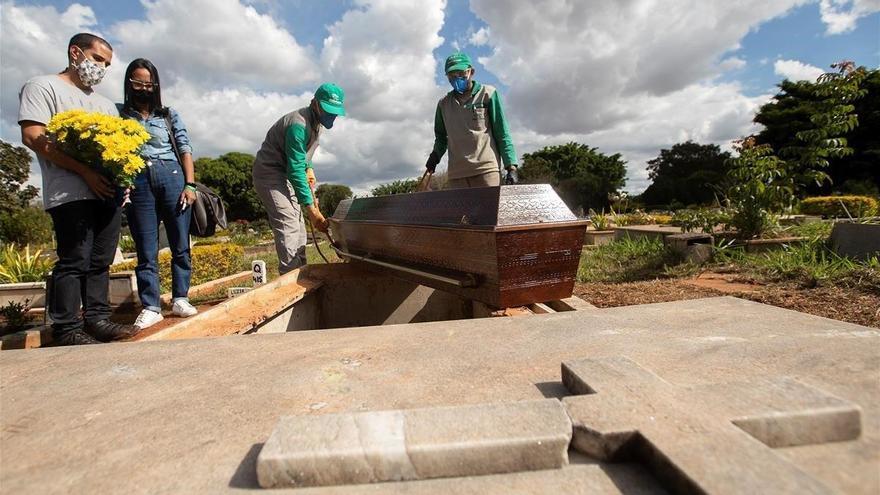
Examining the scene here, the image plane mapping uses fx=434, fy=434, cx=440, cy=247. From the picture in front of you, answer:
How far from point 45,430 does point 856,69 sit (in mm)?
7137

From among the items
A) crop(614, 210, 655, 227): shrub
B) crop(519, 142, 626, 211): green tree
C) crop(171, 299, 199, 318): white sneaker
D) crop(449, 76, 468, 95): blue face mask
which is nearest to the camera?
crop(171, 299, 199, 318): white sneaker

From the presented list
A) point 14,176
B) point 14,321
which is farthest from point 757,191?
point 14,176

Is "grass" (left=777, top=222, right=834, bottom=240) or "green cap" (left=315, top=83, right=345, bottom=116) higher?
"green cap" (left=315, top=83, right=345, bottom=116)

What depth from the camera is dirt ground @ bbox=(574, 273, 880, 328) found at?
2.86 m

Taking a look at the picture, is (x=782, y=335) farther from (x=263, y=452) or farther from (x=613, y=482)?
(x=263, y=452)

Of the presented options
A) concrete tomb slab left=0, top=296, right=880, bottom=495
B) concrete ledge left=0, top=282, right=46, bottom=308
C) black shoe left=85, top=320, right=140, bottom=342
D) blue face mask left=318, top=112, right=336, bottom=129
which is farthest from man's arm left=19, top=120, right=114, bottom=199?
concrete ledge left=0, top=282, right=46, bottom=308

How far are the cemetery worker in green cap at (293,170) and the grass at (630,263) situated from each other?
9.94 feet

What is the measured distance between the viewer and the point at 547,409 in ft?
2.91

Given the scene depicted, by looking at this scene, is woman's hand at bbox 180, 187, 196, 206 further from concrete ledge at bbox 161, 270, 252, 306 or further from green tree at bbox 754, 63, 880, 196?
green tree at bbox 754, 63, 880, 196

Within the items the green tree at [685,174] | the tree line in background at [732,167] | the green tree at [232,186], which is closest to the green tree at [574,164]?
the tree line in background at [732,167]

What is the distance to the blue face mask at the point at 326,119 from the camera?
3721mm

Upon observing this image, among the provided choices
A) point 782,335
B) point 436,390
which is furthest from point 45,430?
point 782,335

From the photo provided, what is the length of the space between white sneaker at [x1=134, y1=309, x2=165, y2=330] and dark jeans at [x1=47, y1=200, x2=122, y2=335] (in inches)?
6.8

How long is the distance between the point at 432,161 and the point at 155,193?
2277 mm
